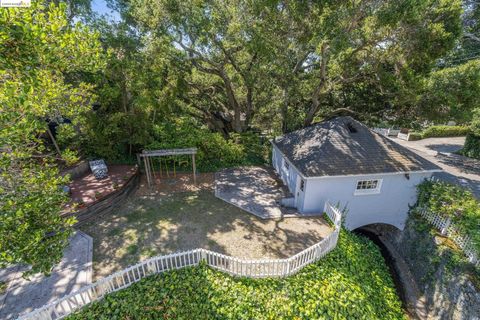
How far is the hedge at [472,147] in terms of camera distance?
61.5 ft

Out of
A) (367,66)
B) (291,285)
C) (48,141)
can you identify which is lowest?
(291,285)

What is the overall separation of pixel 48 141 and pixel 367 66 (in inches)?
910

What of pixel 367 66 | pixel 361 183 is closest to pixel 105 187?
pixel 361 183

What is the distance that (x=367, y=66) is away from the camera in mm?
15133

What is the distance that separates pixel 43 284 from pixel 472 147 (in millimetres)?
29803

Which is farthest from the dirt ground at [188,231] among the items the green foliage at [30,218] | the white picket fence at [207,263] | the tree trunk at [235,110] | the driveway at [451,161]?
the driveway at [451,161]

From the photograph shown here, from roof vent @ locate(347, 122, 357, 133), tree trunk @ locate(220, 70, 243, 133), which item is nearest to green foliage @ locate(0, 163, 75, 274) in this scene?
roof vent @ locate(347, 122, 357, 133)

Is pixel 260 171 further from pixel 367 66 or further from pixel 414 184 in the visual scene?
pixel 367 66

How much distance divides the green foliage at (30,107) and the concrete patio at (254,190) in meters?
8.13

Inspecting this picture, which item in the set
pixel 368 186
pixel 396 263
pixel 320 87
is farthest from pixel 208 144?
pixel 396 263

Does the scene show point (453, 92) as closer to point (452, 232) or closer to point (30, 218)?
point (452, 232)

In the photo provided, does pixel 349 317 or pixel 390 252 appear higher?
pixel 349 317

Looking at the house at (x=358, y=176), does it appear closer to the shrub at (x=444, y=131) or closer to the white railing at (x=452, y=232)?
the white railing at (x=452, y=232)

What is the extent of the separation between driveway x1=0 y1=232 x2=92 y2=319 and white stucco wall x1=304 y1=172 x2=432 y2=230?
9.50 meters
